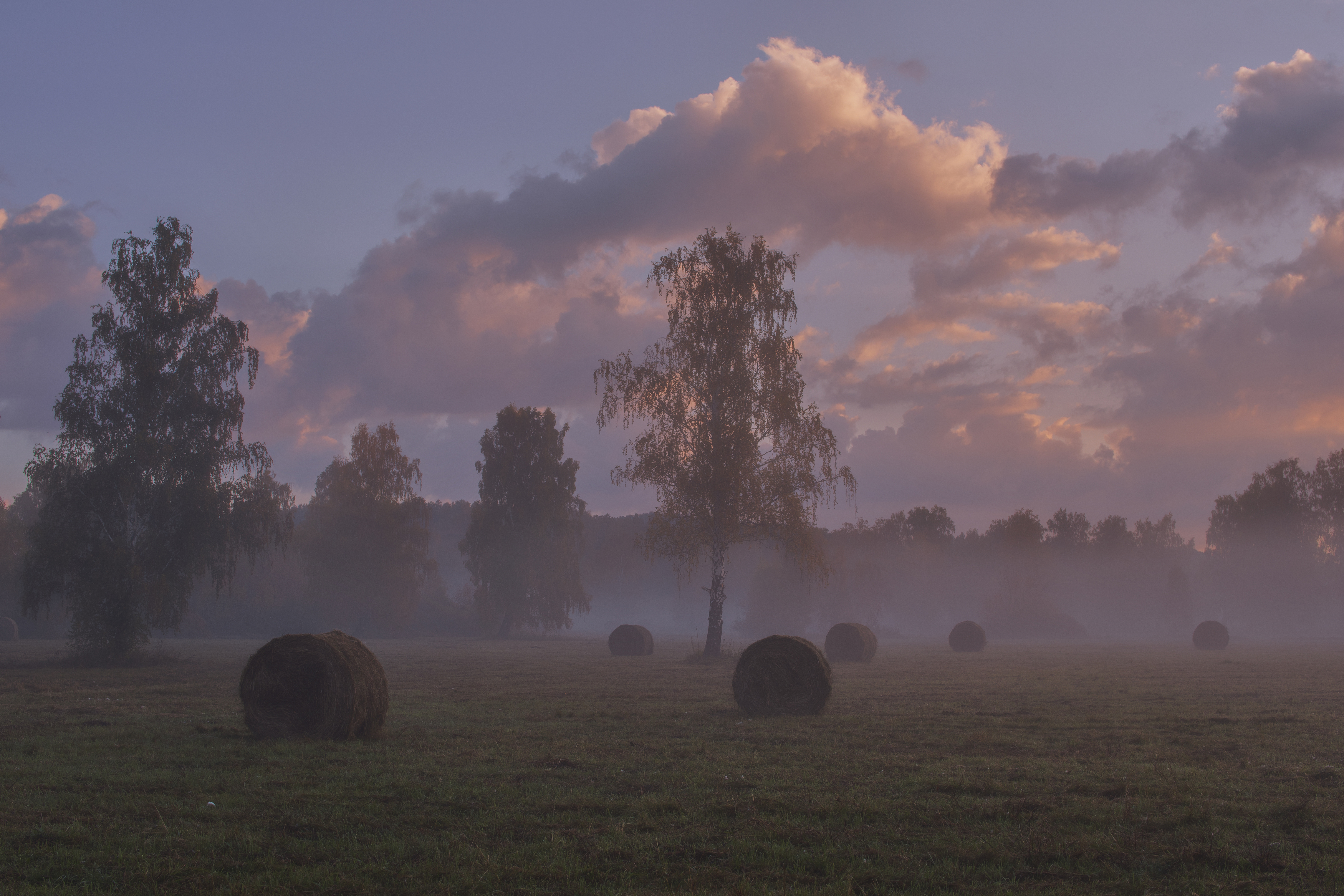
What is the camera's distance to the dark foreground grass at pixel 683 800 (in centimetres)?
702

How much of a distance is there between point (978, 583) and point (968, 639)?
74.7 meters

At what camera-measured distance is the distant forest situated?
77.4 metres

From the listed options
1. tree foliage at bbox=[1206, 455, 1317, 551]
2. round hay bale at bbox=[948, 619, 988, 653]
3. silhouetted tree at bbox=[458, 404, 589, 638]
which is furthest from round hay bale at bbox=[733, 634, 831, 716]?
tree foliage at bbox=[1206, 455, 1317, 551]

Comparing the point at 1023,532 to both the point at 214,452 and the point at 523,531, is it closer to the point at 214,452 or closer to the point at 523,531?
the point at 523,531

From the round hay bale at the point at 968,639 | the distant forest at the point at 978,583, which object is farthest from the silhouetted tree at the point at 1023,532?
the round hay bale at the point at 968,639

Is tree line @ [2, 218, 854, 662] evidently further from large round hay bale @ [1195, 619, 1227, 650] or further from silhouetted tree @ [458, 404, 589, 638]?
large round hay bale @ [1195, 619, 1227, 650]

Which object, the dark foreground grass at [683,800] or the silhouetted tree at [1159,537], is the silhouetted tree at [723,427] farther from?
the silhouetted tree at [1159,537]

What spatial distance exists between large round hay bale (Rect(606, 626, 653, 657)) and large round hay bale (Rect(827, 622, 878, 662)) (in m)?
10.8

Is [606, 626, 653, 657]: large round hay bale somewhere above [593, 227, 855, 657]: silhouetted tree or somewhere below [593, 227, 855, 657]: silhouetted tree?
below

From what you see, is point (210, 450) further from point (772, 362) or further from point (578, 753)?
point (578, 753)

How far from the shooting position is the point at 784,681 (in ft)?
59.8

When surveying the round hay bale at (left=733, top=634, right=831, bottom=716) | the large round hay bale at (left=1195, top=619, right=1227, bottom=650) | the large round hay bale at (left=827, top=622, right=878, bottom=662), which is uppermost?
the round hay bale at (left=733, top=634, right=831, bottom=716)

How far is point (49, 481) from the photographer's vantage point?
108 feet

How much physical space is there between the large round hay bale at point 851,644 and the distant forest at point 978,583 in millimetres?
23989
